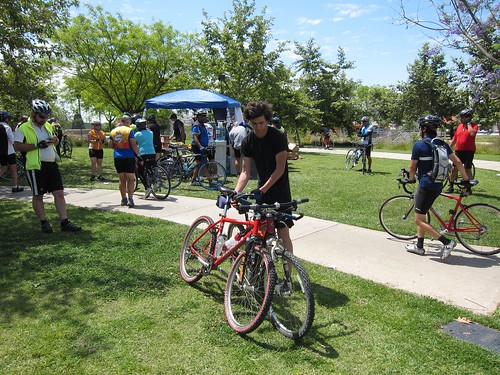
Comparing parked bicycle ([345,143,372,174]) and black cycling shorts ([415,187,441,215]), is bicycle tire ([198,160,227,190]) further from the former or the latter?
black cycling shorts ([415,187,441,215])

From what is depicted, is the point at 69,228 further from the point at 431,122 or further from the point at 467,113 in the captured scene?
the point at 467,113

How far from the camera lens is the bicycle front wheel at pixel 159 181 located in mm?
8727

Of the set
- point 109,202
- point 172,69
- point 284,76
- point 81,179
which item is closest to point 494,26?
point 109,202

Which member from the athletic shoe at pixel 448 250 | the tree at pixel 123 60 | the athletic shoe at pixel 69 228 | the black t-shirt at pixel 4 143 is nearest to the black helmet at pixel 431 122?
the athletic shoe at pixel 448 250

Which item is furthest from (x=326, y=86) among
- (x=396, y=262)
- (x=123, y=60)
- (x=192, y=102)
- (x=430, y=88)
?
(x=396, y=262)

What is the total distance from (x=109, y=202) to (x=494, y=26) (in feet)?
29.0

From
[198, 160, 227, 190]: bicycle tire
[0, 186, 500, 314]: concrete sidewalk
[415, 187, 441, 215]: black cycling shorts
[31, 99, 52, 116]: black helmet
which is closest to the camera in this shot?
[0, 186, 500, 314]: concrete sidewalk

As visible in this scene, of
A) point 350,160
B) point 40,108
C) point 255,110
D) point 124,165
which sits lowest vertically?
point 350,160

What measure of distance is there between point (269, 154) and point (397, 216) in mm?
3333

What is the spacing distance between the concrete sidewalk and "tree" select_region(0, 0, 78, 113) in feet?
17.9

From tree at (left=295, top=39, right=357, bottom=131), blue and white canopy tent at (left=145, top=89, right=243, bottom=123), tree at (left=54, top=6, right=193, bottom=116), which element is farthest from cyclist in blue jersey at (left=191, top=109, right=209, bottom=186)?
tree at (left=295, top=39, right=357, bottom=131)

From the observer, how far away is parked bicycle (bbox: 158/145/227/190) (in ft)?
33.9

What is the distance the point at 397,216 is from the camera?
6.35 m

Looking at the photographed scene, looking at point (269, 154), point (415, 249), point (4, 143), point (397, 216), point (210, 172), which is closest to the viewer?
point (269, 154)
